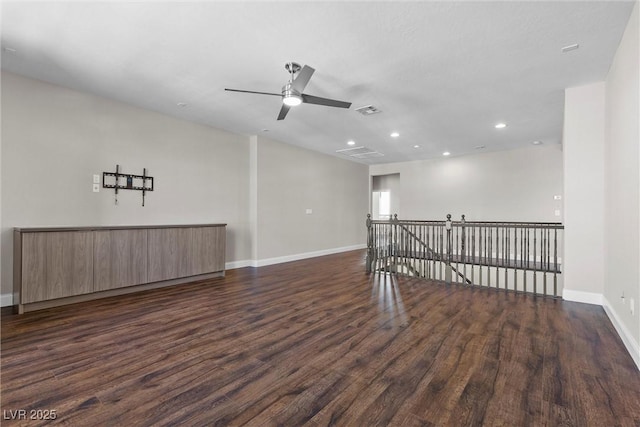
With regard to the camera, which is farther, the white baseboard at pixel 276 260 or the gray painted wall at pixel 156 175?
the white baseboard at pixel 276 260

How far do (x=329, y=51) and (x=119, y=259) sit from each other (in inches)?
148

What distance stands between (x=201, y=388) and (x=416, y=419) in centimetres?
131

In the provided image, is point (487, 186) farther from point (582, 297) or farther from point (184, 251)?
point (184, 251)

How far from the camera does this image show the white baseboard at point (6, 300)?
3550 mm

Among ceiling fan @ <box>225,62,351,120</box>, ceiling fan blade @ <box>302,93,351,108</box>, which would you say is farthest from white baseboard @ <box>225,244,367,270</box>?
ceiling fan blade @ <box>302,93,351,108</box>

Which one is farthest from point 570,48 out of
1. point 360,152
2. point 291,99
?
point 360,152

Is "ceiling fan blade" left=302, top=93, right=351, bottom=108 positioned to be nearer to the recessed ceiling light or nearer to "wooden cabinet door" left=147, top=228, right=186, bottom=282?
the recessed ceiling light

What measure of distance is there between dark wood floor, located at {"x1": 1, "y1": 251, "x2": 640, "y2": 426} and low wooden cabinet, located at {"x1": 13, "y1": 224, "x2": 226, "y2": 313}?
255mm

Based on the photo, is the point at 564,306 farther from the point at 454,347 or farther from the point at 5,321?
the point at 5,321

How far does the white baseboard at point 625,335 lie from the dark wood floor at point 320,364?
71mm

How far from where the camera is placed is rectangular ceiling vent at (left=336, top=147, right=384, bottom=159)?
7570mm

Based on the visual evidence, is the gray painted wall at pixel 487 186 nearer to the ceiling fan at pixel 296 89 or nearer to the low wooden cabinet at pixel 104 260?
the ceiling fan at pixel 296 89

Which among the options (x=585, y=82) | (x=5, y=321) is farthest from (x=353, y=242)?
(x=5, y=321)

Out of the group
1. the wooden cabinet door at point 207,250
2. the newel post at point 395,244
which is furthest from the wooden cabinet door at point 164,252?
the newel post at point 395,244
